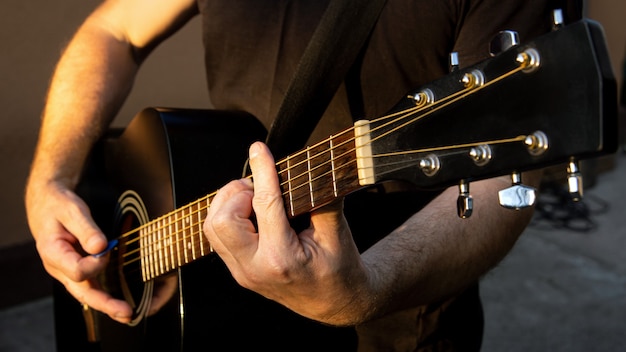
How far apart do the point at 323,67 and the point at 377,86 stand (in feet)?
0.46

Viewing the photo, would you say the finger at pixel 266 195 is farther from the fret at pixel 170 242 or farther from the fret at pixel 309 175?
the fret at pixel 170 242

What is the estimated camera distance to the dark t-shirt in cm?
110

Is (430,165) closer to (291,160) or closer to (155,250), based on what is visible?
(291,160)

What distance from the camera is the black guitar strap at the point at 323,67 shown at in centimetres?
113

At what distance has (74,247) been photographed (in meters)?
1.53

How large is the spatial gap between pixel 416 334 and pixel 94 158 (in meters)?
0.86

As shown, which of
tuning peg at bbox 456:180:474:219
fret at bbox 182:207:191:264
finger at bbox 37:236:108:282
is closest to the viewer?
tuning peg at bbox 456:180:474:219

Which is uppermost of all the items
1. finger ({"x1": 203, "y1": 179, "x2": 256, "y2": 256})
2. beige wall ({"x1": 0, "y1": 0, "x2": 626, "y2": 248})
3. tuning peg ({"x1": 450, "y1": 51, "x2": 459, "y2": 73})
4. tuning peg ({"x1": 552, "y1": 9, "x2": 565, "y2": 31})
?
beige wall ({"x1": 0, "y1": 0, "x2": 626, "y2": 248})

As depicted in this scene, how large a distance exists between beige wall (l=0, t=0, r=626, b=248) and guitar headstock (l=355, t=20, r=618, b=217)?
2.04 m

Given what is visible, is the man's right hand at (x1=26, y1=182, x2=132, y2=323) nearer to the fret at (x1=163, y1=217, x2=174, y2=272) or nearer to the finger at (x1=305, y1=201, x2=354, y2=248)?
the fret at (x1=163, y1=217, x2=174, y2=272)

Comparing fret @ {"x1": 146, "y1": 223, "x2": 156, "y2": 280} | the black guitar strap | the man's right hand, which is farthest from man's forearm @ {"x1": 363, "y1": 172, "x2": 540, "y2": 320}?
the man's right hand

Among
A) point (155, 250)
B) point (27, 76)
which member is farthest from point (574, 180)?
point (27, 76)

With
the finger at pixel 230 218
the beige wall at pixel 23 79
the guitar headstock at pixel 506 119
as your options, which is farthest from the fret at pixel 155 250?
the beige wall at pixel 23 79

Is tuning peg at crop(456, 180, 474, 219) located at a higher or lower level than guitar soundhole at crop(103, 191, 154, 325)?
higher
